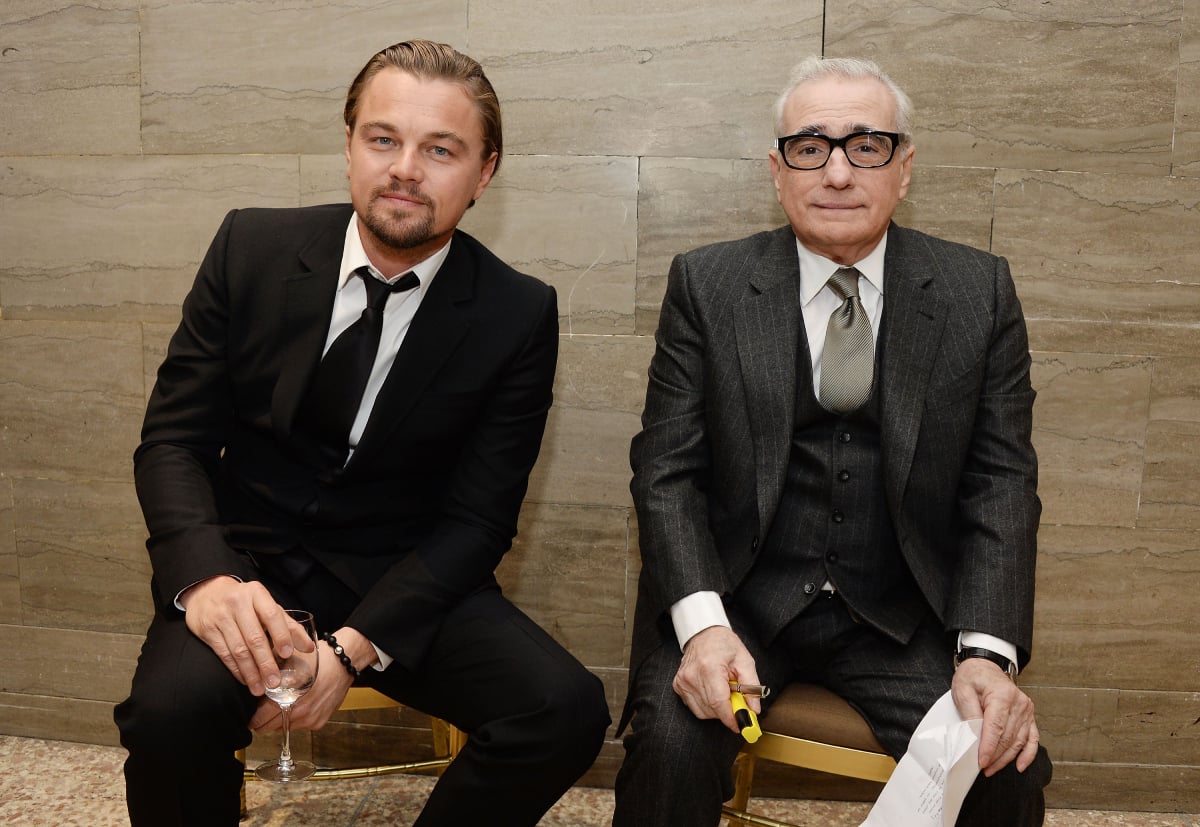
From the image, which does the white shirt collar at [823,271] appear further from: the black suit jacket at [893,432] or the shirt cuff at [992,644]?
the shirt cuff at [992,644]

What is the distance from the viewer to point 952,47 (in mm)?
2463

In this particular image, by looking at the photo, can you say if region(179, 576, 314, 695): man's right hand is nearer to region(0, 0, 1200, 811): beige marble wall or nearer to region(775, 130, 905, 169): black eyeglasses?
region(0, 0, 1200, 811): beige marble wall

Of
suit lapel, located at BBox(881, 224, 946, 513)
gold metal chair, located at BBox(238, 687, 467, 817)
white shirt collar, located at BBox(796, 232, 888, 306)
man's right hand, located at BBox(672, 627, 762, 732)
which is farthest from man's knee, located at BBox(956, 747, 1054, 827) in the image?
gold metal chair, located at BBox(238, 687, 467, 817)

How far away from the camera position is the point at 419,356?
6.55 ft

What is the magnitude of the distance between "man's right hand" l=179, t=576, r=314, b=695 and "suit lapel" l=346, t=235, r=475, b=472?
14.8 inches

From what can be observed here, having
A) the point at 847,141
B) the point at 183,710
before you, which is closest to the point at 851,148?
the point at 847,141

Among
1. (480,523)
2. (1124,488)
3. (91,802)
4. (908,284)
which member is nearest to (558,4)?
(908,284)

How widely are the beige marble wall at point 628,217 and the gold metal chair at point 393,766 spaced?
38cm

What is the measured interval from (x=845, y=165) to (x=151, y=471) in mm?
1500

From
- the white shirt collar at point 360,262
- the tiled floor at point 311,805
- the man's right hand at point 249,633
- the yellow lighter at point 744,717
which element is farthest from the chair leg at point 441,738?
the white shirt collar at point 360,262

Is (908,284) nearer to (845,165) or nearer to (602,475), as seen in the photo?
(845,165)

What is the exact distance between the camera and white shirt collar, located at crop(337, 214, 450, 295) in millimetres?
2023

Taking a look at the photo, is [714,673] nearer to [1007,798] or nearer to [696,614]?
[696,614]

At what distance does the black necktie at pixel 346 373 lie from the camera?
6.45 ft
